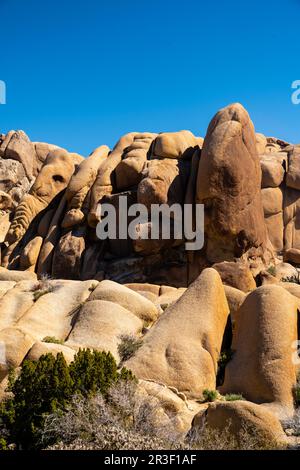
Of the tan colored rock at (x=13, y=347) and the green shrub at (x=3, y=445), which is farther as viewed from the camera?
the tan colored rock at (x=13, y=347)

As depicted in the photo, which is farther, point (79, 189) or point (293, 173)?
point (293, 173)

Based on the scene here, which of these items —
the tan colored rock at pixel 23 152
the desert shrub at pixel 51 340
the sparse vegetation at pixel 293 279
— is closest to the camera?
the desert shrub at pixel 51 340

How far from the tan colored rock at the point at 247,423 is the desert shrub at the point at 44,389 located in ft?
7.76

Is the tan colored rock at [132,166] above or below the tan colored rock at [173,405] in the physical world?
above

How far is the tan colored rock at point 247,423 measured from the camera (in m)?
10.8

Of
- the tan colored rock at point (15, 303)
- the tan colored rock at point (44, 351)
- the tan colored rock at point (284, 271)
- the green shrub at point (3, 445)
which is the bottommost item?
the green shrub at point (3, 445)

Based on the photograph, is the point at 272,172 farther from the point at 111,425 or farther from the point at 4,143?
the point at 111,425

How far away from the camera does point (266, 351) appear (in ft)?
52.1

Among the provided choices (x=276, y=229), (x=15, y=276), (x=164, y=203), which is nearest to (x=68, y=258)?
(x=15, y=276)

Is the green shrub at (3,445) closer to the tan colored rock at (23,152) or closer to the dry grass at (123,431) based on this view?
the dry grass at (123,431)

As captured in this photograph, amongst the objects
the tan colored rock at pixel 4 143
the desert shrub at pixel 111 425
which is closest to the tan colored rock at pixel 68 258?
the tan colored rock at pixel 4 143

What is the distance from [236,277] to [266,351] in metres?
8.08

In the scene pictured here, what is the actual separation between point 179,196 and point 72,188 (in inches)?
272

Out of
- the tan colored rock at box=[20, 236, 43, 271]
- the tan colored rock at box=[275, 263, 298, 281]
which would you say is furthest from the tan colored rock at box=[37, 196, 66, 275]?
the tan colored rock at box=[275, 263, 298, 281]
